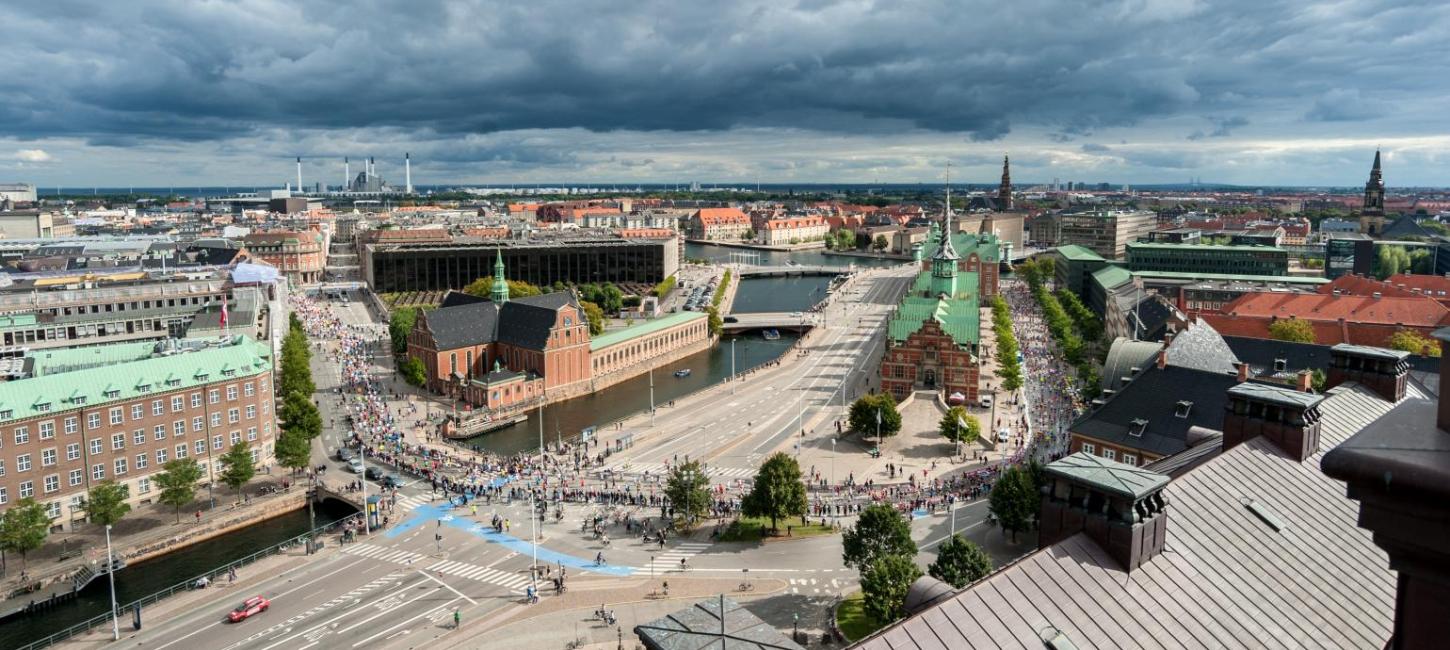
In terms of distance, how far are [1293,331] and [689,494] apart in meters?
61.1

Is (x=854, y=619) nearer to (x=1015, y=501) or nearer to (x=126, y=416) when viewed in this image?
(x=1015, y=501)

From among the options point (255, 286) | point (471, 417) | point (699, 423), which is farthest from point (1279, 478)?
point (255, 286)

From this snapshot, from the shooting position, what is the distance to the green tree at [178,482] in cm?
5178

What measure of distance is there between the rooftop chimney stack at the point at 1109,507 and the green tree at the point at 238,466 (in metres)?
50.9

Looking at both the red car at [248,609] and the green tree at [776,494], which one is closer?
the red car at [248,609]

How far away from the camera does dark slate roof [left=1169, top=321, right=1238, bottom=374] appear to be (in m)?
57.0

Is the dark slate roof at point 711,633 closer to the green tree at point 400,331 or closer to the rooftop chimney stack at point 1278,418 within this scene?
the rooftop chimney stack at point 1278,418

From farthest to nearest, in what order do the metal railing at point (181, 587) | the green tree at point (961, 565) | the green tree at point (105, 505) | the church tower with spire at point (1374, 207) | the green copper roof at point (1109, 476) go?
the church tower with spire at point (1374, 207) → the green tree at point (105, 505) → the metal railing at point (181, 587) → the green tree at point (961, 565) → the green copper roof at point (1109, 476)

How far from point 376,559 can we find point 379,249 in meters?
120

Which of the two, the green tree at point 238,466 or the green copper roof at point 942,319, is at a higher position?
the green copper roof at point 942,319

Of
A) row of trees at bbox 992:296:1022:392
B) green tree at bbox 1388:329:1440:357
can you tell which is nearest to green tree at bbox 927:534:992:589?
row of trees at bbox 992:296:1022:392

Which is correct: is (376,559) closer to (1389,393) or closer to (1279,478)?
(1279,478)

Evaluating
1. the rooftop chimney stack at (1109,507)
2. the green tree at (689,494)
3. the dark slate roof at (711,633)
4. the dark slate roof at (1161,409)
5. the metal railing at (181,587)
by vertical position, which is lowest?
the metal railing at (181,587)

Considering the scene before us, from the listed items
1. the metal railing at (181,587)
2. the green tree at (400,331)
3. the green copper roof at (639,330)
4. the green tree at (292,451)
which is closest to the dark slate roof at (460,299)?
the green tree at (400,331)
